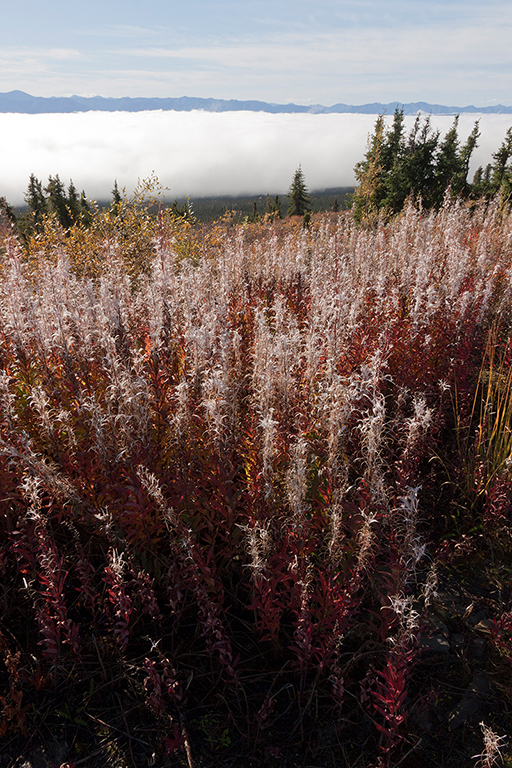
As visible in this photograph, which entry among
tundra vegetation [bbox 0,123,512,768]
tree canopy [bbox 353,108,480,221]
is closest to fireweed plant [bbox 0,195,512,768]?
tundra vegetation [bbox 0,123,512,768]

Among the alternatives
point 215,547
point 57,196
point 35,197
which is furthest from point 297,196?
point 215,547

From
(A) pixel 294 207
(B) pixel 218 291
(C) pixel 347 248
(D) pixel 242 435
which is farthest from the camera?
(A) pixel 294 207

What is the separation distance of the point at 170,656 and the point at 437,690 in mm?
1695

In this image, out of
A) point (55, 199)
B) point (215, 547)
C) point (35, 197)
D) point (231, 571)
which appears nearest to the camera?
point (231, 571)

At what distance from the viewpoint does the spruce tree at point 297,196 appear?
71.9 m

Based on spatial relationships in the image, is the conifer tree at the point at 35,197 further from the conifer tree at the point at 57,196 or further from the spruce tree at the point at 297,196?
the spruce tree at the point at 297,196

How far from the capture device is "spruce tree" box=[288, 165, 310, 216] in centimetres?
7189

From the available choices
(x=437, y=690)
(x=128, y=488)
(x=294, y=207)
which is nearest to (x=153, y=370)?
(x=128, y=488)

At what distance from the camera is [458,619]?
3.00 meters

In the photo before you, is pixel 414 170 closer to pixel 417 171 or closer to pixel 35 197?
pixel 417 171

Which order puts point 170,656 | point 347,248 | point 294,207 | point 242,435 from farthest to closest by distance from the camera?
point 294,207
point 347,248
point 242,435
point 170,656

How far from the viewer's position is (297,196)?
74000mm

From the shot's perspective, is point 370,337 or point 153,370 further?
point 370,337

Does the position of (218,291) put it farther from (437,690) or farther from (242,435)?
(437,690)
